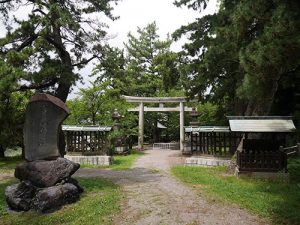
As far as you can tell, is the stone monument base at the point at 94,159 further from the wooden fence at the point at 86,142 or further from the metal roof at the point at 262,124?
the metal roof at the point at 262,124

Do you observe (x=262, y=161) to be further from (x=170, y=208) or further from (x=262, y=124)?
(x=170, y=208)

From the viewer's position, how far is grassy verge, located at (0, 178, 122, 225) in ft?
24.3

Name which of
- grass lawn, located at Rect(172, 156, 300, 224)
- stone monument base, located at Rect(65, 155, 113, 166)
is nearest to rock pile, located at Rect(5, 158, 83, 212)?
grass lawn, located at Rect(172, 156, 300, 224)

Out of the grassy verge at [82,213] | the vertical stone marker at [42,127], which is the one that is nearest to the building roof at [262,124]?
the grassy verge at [82,213]

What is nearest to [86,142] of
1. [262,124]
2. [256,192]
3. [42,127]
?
[42,127]

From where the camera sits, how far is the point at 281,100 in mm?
20938

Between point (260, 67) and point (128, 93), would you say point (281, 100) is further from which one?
point (128, 93)

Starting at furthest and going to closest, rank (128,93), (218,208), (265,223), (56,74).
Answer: (128,93)
(56,74)
(218,208)
(265,223)

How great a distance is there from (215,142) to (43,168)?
393 inches

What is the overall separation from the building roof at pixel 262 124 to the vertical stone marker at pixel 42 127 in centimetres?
660

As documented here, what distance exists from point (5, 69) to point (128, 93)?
22831 millimetres

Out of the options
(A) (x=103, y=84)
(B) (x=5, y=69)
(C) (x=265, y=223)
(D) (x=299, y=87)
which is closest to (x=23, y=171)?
(B) (x=5, y=69)

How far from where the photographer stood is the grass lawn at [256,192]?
7531 mm

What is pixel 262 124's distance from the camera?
12500 mm
